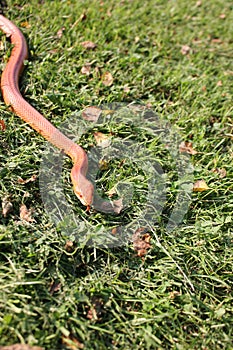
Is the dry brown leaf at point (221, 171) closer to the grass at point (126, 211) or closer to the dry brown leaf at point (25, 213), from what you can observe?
the grass at point (126, 211)

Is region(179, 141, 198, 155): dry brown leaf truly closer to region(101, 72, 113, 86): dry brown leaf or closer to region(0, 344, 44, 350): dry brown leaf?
region(101, 72, 113, 86): dry brown leaf

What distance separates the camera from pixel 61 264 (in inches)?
118

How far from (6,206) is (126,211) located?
0.90m

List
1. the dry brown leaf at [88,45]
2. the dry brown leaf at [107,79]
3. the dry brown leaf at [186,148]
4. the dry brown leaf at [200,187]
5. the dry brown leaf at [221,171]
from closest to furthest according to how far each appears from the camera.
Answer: the dry brown leaf at [200,187] → the dry brown leaf at [221,171] → the dry brown leaf at [186,148] → the dry brown leaf at [107,79] → the dry brown leaf at [88,45]

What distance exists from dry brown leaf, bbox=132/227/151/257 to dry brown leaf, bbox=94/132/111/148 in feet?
2.99

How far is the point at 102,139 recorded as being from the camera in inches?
155

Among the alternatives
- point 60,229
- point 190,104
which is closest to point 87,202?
point 60,229

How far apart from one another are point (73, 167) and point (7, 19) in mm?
2095

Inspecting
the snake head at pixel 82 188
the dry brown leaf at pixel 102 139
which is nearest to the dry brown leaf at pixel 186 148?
the dry brown leaf at pixel 102 139

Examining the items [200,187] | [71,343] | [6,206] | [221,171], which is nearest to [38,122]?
[6,206]

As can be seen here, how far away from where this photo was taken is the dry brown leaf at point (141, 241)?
3.21 meters

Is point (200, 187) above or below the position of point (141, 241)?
above

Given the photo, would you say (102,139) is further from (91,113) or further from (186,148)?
(186,148)

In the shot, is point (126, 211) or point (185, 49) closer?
point (126, 211)
